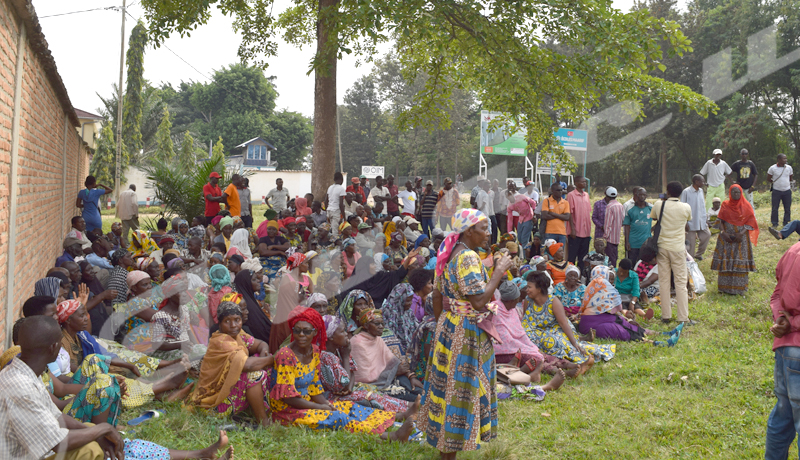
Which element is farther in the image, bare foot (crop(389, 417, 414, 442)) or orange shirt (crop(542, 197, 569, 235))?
orange shirt (crop(542, 197, 569, 235))

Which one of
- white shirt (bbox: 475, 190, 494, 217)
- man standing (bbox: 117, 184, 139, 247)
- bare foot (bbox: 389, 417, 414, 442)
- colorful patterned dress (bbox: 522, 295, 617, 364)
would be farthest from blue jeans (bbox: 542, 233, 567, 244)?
man standing (bbox: 117, 184, 139, 247)

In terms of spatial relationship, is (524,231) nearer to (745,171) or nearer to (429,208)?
(429,208)

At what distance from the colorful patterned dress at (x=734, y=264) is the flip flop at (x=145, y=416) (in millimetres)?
8166

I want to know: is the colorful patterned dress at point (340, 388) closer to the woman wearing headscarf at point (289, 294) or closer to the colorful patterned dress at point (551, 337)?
the woman wearing headscarf at point (289, 294)

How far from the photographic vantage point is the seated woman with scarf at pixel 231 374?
177 inches

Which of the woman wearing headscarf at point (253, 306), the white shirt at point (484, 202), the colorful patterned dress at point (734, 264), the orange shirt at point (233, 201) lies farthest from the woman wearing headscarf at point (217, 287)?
the white shirt at point (484, 202)

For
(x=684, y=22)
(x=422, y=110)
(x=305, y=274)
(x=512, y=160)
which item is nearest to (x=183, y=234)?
(x=305, y=274)

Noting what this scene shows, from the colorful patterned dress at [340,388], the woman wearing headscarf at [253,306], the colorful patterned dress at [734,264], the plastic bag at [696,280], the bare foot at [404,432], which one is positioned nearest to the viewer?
the bare foot at [404,432]

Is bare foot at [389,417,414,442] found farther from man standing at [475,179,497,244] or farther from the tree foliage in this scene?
the tree foliage

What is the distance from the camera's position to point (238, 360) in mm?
4473

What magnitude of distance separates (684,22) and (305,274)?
33096 mm

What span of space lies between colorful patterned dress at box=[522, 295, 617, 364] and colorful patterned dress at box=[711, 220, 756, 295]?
3397mm

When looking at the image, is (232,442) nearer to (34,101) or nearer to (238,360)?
(238,360)

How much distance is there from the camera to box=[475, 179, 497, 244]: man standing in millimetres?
12844
